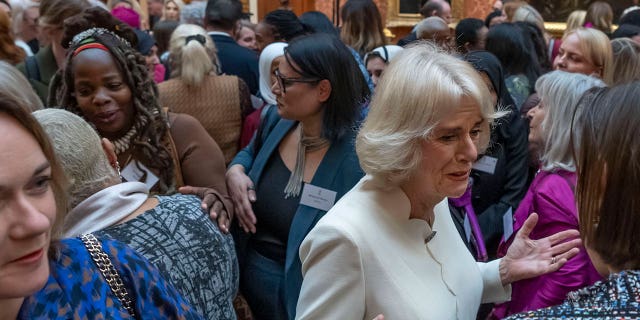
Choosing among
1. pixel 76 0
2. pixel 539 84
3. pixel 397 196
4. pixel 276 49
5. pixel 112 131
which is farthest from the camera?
pixel 276 49

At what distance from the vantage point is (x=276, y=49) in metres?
4.49

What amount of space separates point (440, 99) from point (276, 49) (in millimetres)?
2764

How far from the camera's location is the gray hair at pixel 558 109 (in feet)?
8.79

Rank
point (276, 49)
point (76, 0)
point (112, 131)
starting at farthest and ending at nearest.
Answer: point (276, 49), point (76, 0), point (112, 131)

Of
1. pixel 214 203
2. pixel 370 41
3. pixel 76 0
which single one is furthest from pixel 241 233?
pixel 370 41

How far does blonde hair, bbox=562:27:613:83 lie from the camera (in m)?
4.16

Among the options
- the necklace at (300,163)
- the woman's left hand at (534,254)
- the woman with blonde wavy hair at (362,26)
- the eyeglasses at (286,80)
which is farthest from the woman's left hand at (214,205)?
the woman with blonde wavy hair at (362,26)

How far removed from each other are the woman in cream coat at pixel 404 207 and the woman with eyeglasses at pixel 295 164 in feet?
2.40

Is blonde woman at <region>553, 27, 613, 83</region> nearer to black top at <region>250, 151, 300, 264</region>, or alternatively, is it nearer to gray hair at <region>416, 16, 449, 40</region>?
gray hair at <region>416, 16, 449, 40</region>

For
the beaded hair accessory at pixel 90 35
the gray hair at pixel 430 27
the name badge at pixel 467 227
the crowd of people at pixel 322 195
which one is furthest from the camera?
the gray hair at pixel 430 27

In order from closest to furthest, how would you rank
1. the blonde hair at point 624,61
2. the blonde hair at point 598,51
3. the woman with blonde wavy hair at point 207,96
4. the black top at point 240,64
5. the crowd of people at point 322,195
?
the crowd of people at point 322,195
the blonde hair at point 598,51
the woman with blonde wavy hair at point 207,96
the blonde hair at point 624,61
the black top at point 240,64

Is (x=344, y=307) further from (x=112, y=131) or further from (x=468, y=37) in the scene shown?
(x=468, y=37)

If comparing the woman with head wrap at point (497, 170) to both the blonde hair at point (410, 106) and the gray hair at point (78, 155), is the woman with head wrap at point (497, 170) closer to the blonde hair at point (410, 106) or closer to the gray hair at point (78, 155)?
the blonde hair at point (410, 106)

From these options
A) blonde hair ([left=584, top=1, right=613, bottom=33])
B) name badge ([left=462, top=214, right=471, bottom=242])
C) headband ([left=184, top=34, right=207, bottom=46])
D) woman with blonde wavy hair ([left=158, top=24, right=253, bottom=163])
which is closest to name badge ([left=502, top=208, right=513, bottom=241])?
name badge ([left=462, top=214, right=471, bottom=242])
